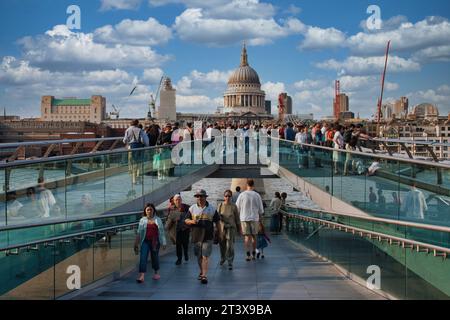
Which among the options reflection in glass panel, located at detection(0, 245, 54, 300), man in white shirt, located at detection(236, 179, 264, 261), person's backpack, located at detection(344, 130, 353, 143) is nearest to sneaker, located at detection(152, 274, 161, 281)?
man in white shirt, located at detection(236, 179, 264, 261)

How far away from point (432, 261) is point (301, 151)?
442 inches

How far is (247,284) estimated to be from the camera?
9914mm

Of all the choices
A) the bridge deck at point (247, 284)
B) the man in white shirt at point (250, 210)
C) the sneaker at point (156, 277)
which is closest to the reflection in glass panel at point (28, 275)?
the bridge deck at point (247, 284)

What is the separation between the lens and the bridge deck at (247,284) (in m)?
8.99

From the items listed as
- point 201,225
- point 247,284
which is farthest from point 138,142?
point 247,284

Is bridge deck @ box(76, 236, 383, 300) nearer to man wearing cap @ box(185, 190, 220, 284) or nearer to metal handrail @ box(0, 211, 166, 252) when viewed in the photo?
man wearing cap @ box(185, 190, 220, 284)

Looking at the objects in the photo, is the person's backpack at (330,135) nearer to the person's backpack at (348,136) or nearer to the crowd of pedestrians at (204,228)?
the person's backpack at (348,136)

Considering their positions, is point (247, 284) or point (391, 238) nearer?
point (391, 238)

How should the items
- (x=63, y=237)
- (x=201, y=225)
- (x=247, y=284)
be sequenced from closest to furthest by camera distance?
(x=63, y=237)
(x=247, y=284)
(x=201, y=225)

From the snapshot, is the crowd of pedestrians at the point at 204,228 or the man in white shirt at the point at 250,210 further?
the man in white shirt at the point at 250,210

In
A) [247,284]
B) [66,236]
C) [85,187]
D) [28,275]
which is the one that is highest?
[85,187]

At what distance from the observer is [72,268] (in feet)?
29.3

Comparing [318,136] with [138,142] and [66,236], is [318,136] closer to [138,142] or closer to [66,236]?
[138,142]

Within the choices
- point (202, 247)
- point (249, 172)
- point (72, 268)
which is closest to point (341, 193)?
point (202, 247)
